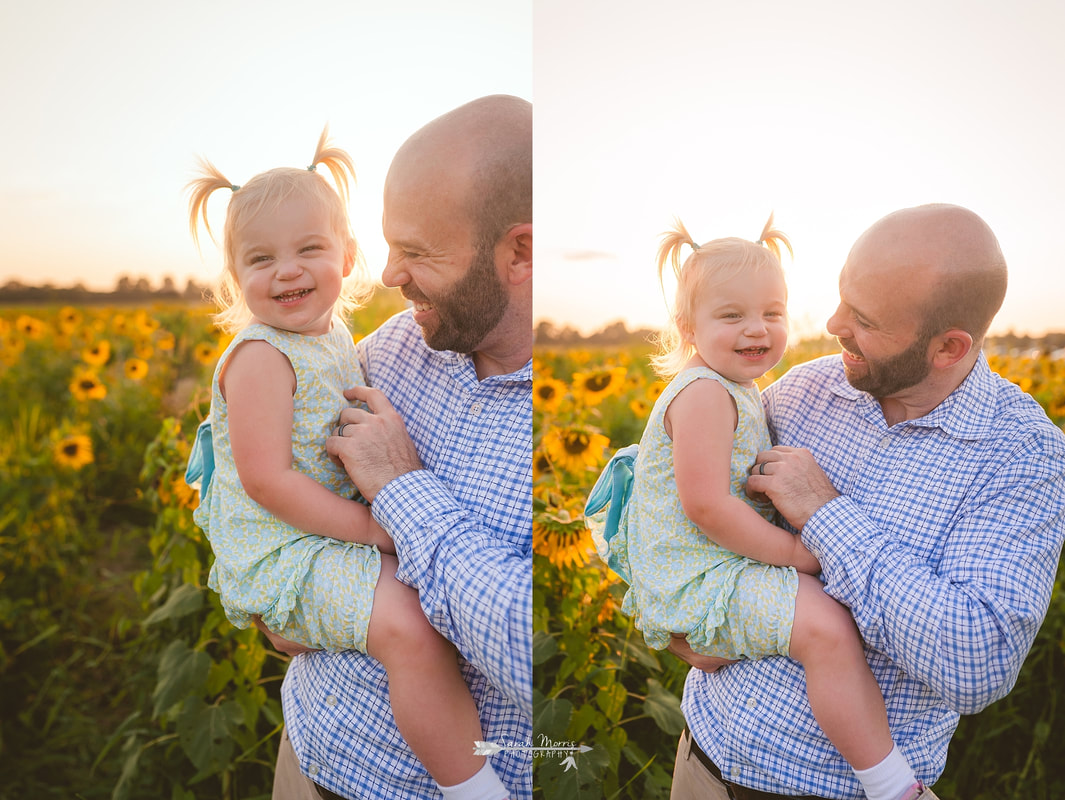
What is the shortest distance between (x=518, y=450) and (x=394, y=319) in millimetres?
416

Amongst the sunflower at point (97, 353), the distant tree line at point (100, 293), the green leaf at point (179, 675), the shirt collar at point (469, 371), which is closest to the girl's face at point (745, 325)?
the shirt collar at point (469, 371)

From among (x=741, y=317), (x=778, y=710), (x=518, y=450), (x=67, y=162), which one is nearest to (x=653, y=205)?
(x=741, y=317)

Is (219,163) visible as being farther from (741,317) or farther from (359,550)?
(741,317)

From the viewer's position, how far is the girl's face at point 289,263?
159 cm

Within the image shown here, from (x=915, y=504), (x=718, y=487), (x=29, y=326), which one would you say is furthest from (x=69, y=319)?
(x=915, y=504)

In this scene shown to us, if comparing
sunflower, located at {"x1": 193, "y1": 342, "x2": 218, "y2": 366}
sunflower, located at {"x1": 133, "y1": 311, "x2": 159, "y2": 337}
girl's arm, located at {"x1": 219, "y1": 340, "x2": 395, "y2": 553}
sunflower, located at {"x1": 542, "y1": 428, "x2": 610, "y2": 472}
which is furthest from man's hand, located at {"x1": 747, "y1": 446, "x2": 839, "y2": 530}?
sunflower, located at {"x1": 133, "y1": 311, "x2": 159, "y2": 337}

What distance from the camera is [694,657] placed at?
1.76m

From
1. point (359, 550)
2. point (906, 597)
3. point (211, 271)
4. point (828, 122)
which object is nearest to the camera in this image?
point (906, 597)

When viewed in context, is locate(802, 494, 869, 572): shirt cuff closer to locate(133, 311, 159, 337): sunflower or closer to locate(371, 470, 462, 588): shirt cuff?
locate(371, 470, 462, 588): shirt cuff

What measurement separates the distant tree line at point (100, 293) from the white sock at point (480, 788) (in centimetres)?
147

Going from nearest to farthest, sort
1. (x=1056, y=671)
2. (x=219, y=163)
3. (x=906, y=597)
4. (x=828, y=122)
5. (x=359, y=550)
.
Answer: (x=906, y=597) → (x=359, y=550) → (x=828, y=122) → (x=219, y=163) → (x=1056, y=671)

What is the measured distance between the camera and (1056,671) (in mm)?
2346

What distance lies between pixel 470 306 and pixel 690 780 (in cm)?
118

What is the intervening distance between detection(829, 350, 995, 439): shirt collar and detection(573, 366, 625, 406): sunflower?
747 millimetres
